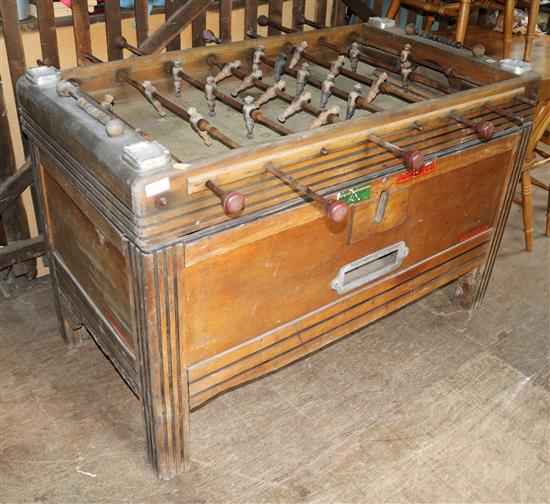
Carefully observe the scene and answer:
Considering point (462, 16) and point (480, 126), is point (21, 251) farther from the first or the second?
point (462, 16)

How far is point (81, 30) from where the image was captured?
2475 mm

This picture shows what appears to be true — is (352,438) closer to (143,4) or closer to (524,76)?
(524,76)

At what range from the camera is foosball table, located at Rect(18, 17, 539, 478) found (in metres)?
1.55

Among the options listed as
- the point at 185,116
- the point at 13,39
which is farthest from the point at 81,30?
the point at 185,116

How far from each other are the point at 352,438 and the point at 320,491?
257 mm

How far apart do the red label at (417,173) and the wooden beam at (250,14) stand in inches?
53.7

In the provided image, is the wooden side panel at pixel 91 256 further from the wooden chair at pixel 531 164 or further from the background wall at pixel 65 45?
the wooden chair at pixel 531 164

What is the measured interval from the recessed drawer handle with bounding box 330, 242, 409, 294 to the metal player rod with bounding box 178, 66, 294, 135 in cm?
50

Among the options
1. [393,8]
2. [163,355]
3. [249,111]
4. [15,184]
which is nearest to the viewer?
[163,355]

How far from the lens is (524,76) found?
222cm

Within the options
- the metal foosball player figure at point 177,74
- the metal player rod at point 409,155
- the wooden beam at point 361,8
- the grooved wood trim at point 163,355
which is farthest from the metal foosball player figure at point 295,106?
the wooden beam at point 361,8

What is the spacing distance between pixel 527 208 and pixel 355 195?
1.76 m

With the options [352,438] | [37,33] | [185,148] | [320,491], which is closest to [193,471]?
[320,491]

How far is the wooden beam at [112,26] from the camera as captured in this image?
252 cm
